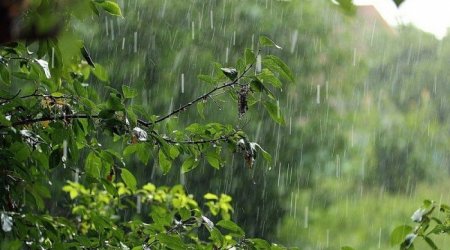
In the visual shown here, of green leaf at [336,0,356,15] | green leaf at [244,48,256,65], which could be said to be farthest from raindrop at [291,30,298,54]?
→ green leaf at [336,0,356,15]

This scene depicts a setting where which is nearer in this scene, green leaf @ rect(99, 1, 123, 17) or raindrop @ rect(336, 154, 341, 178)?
green leaf @ rect(99, 1, 123, 17)

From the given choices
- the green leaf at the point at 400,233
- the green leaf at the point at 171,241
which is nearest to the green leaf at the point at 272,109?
the green leaf at the point at 171,241

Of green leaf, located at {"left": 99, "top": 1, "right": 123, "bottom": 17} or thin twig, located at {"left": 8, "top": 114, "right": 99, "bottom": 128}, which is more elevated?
green leaf, located at {"left": 99, "top": 1, "right": 123, "bottom": 17}

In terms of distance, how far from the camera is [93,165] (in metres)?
1.60

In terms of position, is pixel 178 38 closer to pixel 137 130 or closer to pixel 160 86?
pixel 160 86

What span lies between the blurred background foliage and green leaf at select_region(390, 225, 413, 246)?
224 inches

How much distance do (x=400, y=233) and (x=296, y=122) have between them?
6.78 m

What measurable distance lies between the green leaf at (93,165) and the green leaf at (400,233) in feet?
2.42

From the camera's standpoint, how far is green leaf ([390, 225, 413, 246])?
3.73ft

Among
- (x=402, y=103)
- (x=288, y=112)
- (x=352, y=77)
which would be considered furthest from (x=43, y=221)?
(x=402, y=103)

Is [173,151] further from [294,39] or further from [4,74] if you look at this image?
[294,39]

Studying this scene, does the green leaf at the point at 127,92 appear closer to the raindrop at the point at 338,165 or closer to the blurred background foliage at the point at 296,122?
the blurred background foliage at the point at 296,122

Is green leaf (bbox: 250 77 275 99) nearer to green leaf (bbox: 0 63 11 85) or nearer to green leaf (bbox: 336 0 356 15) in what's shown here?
green leaf (bbox: 0 63 11 85)

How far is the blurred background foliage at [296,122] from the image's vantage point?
743 cm
